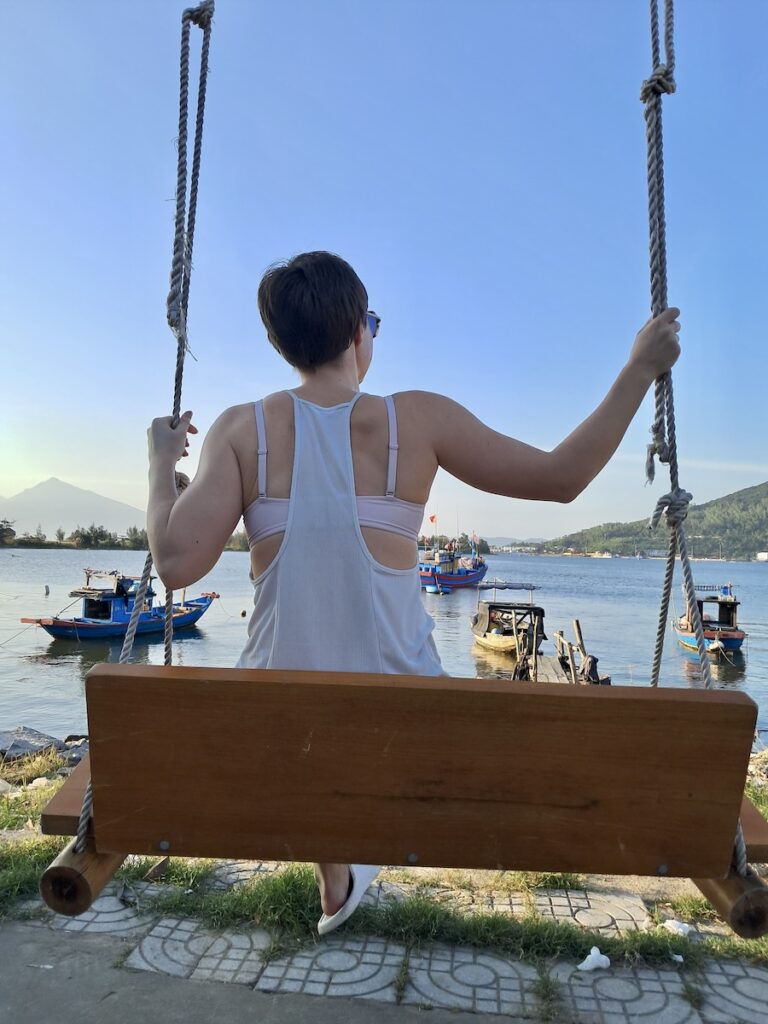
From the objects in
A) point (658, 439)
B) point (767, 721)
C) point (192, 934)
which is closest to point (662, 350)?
point (658, 439)

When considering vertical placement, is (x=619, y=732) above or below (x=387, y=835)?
above

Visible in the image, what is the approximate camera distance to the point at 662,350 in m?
1.89

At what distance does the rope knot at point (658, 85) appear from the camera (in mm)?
2273

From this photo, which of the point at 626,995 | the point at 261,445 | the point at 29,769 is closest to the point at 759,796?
the point at 626,995

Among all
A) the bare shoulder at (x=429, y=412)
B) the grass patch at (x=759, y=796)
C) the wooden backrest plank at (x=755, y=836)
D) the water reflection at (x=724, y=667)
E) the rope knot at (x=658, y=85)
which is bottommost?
the water reflection at (x=724, y=667)

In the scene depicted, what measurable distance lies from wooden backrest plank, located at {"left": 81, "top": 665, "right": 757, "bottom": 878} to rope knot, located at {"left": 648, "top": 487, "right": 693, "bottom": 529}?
2.36ft

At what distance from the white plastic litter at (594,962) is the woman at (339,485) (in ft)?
5.27

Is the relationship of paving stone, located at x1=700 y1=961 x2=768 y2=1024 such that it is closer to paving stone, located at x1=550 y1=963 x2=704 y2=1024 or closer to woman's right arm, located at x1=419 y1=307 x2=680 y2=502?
paving stone, located at x1=550 y1=963 x2=704 y2=1024

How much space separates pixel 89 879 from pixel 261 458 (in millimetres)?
1000

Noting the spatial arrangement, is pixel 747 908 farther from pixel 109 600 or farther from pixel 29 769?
pixel 109 600

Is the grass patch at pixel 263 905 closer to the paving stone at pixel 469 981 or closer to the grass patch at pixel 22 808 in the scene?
the paving stone at pixel 469 981

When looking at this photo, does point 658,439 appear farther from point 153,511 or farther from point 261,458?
point 153,511

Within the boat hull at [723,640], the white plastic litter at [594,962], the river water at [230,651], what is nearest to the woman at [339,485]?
the river water at [230,651]

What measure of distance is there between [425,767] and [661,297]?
1406 mm
